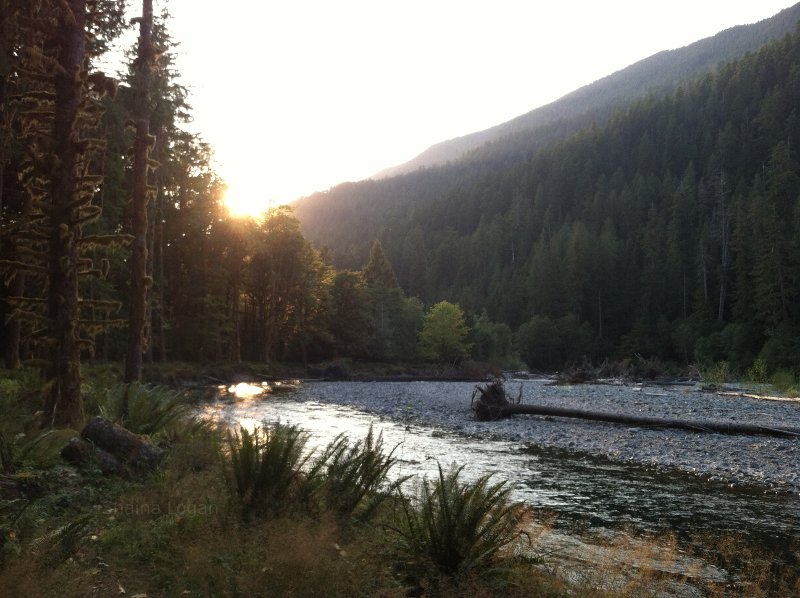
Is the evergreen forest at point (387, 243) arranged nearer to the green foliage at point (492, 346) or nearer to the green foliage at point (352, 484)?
the green foliage at point (492, 346)

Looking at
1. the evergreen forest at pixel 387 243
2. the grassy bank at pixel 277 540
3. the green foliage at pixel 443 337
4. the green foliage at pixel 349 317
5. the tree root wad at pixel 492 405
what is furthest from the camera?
the green foliage at pixel 443 337

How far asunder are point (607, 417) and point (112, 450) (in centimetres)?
1543

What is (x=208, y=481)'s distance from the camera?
752 cm

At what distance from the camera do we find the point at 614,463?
13.5 metres

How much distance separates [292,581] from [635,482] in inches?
355

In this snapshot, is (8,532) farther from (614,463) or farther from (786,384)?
(786,384)

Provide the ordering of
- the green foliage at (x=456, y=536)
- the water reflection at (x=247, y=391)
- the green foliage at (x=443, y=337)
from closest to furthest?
1. the green foliage at (x=456, y=536)
2. the water reflection at (x=247, y=391)
3. the green foliage at (x=443, y=337)

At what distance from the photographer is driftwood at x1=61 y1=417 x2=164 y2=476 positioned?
7570mm

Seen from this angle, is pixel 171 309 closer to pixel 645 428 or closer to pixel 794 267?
pixel 645 428

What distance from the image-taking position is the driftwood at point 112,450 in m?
7.57

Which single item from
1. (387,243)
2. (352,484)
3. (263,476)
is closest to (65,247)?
(263,476)

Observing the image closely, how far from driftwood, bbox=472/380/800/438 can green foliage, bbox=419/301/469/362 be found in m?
Result: 44.4

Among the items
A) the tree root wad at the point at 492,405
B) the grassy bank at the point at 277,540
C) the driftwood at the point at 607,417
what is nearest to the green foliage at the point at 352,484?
the grassy bank at the point at 277,540

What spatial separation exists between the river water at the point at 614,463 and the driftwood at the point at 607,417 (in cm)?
40
